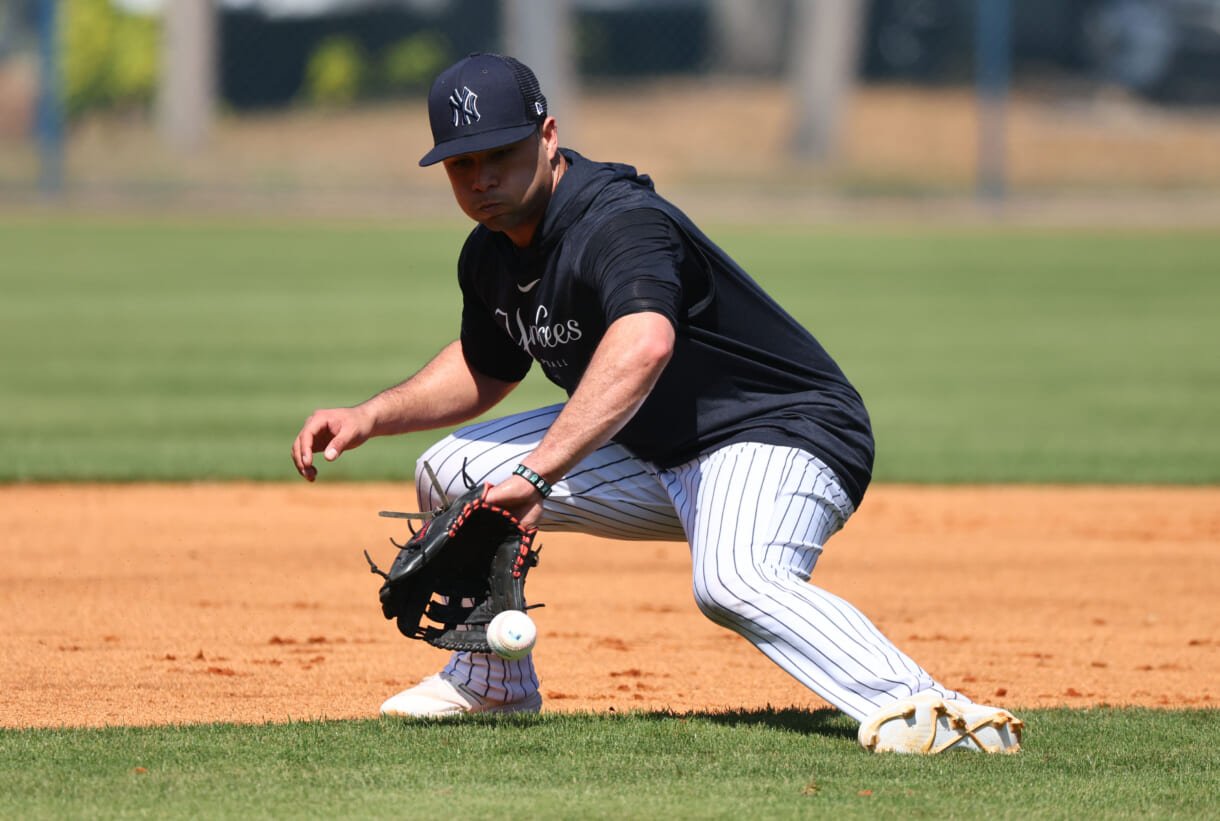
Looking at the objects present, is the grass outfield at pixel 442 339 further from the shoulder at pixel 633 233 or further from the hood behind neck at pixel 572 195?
the shoulder at pixel 633 233

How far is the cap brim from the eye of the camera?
11.8 feet

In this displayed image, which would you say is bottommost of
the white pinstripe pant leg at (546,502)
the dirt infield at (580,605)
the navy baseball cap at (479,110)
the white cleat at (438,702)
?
the dirt infield at (580,605)

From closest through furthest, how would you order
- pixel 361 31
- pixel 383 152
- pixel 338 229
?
1. pixel 338 229
2. pixel 383 152
3. pixel 361 31

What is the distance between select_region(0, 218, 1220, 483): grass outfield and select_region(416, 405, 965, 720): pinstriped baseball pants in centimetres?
418

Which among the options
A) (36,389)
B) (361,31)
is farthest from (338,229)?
(36,389)

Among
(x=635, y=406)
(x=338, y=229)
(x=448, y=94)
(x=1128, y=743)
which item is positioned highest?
(x=448, y=94)

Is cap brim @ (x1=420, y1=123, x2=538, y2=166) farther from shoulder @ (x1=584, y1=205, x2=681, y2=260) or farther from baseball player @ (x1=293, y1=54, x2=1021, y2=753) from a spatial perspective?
shoulder @ (x1=584, y1=205, x2=681, y2=260)

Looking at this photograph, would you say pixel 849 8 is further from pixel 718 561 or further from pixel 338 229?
pixel 718 561

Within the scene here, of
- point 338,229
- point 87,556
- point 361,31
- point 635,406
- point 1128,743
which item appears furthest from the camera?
point 361,31

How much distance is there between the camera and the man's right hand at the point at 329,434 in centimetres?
392

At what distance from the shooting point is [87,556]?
621cm

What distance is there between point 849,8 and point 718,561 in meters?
23.1

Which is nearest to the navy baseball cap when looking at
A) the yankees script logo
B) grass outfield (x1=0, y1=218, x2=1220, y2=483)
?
the yankees script logo

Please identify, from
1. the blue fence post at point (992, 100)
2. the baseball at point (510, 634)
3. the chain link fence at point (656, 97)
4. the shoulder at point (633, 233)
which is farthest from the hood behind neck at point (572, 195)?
the blue fence post at point (992, 100)
